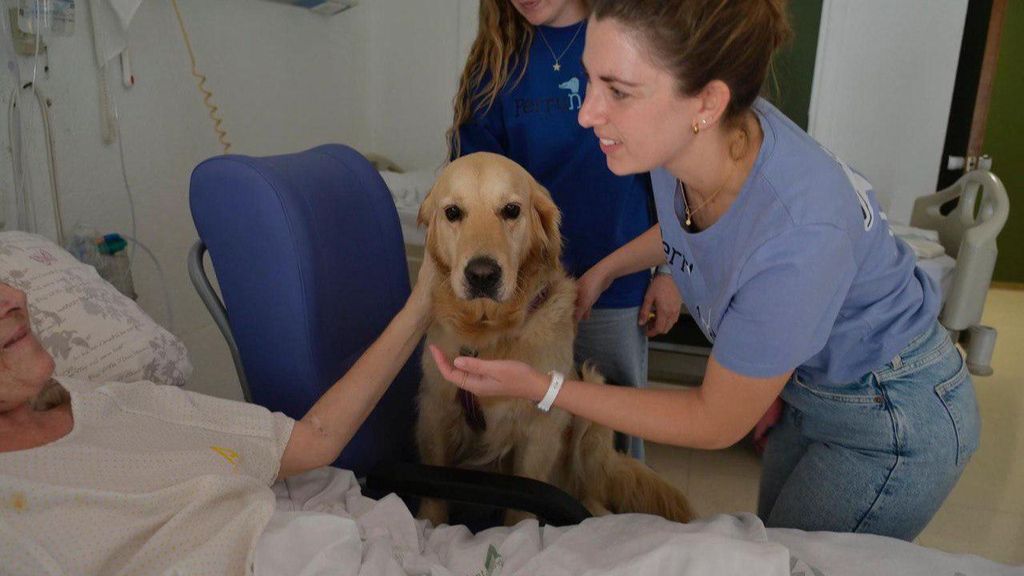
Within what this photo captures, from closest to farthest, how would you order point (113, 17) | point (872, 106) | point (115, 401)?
point (115, 401) < point (113, 17) < point (872, 106)

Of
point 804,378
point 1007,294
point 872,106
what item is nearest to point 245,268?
point 804,378

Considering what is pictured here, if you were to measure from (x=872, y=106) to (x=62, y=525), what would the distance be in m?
3.55

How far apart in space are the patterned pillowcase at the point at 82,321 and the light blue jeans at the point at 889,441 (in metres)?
1.20

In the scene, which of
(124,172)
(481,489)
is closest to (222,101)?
(124,172)

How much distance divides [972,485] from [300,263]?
2.64m

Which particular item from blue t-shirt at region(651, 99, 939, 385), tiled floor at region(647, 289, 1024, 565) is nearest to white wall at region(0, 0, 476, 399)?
blue t-shirt at region(651, 99, 939, 385)

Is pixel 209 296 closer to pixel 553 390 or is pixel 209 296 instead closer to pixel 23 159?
pixel 553 390

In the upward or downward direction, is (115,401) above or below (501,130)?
below

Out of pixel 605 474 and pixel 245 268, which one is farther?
pixel 605 474

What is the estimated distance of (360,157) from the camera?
1.43 m

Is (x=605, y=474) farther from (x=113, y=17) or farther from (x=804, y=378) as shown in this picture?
(x=113, y=17)

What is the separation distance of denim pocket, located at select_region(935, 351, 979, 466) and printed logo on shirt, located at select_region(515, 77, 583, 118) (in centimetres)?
97

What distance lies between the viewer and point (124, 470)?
93cm

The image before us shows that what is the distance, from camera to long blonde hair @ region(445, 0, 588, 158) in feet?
5.36
